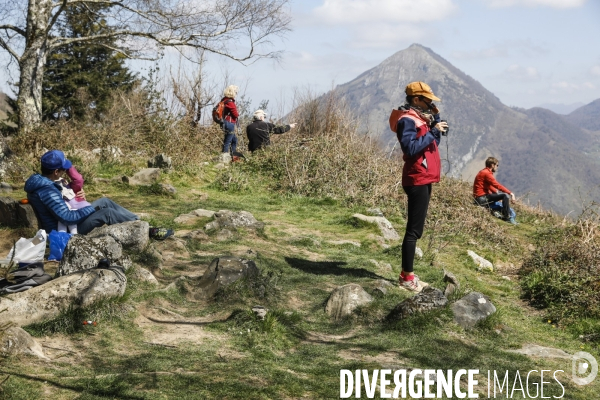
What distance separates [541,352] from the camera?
4.91 metres

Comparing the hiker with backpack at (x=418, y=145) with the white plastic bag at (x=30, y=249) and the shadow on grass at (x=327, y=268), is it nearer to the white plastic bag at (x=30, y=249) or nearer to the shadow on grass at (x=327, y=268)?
the shadow on grass at (x=327, y=268)

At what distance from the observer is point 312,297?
5836mm

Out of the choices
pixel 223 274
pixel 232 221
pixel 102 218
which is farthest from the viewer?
pixel 232 221

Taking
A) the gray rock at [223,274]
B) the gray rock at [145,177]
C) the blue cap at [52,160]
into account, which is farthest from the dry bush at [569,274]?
the gray rock at [145,177]

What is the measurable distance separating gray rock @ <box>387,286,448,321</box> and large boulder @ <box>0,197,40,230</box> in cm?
424

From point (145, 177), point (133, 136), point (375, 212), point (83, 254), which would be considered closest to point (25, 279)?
point (83, 254)

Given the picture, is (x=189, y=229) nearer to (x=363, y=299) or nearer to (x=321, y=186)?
(x=363, y=299)

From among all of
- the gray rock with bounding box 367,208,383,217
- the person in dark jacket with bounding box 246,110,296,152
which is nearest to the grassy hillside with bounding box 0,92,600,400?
the gray rock with bounding box 367,208,383,217

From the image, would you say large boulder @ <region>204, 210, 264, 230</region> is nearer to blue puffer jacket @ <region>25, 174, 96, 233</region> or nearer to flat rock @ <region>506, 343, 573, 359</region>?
blue puffer jacket @ <region>25, 174, 96, 233</region>

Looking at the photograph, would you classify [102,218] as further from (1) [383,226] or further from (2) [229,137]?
(2) [229,137]

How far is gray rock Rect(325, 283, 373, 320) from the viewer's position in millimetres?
5324

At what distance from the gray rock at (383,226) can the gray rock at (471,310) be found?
11.7 ft

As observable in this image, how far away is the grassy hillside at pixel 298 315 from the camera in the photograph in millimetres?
3734

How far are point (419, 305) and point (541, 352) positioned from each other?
1.02 m
